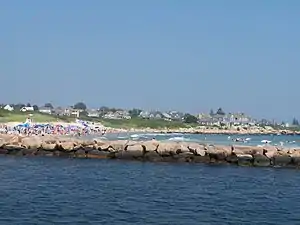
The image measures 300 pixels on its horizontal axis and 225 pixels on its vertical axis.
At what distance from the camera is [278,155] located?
111 feet

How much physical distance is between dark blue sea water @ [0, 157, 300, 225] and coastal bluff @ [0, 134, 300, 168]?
6.25 feet

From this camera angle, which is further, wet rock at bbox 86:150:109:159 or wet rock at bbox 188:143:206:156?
wet rock at bbox 86:150:109:159

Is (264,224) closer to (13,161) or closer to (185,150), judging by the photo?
(185,150)

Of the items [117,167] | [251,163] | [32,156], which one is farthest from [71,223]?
[32,156]

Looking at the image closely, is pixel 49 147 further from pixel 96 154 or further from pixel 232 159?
pixel 232 159

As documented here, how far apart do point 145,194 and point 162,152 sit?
13.7 metres

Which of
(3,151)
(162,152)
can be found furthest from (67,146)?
(162,152)

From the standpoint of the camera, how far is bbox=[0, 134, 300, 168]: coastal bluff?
33.5m

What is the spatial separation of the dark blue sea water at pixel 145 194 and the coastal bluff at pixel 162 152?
1905 mm

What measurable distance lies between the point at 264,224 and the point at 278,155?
1749 centimetres

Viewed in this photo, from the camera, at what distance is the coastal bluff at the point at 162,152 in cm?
3353

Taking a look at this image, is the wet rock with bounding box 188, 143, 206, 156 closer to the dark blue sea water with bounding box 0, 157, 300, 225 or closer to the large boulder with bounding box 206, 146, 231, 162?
the large boulder with bounding box 206, 146, 231, 162

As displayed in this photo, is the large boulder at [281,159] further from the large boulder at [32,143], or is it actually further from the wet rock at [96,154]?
the large boulder at [32,143]

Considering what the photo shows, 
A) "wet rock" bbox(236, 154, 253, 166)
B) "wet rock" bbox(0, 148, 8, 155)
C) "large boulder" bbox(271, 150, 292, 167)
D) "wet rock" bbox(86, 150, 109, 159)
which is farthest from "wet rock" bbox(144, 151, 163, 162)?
"wet rock" bbox(0, 148, 8, 155)
